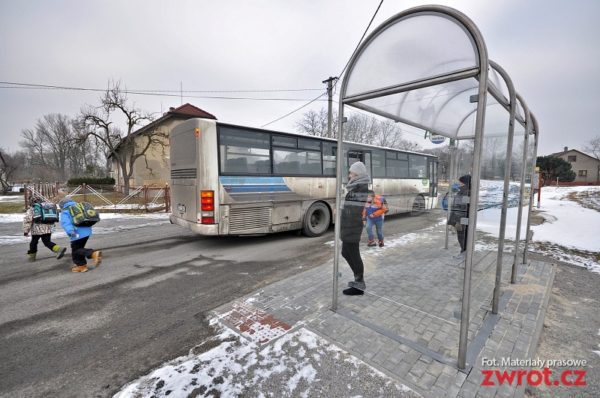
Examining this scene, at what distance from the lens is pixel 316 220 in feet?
26.6

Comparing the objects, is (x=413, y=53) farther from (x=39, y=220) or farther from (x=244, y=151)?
(x=39, y=220)

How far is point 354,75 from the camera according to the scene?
304 cm

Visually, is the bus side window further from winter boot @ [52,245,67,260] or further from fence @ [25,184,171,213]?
fence @ [25,184,171,213]

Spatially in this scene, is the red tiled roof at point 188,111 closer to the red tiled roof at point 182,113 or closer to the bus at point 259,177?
the red tiled roof at point 182,113

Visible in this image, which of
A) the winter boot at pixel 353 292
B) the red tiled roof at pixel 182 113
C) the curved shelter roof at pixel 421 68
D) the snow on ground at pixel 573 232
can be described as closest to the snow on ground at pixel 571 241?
the snow on ground at pixel 573 232

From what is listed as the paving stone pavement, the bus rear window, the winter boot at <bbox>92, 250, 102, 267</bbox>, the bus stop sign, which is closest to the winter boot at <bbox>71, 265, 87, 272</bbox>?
the winter boot at <bbox>92, 250, 102, 267</bbox>

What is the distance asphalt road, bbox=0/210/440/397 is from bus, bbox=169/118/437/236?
0.76 meters

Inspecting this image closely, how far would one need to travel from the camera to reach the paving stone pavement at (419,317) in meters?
2.28

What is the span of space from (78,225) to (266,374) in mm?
4485

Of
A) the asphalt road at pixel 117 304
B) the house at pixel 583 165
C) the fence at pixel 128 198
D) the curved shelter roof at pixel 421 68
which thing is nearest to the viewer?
the curved shelter roof at pixel 421 68

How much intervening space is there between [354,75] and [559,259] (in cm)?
588

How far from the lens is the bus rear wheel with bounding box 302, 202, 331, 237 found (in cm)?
753

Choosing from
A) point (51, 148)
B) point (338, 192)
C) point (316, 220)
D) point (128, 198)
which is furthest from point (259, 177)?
point (51, 148)

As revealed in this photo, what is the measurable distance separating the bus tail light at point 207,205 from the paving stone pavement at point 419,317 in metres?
2.59
